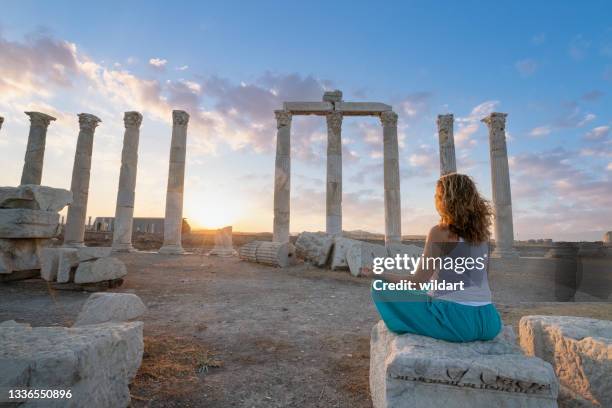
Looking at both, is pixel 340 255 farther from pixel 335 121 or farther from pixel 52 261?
pixel 335 121

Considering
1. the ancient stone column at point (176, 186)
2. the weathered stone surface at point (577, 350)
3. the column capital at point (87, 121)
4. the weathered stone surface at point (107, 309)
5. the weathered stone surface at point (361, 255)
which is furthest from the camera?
the column capital at point (87, 121)

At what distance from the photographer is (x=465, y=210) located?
8.28ft

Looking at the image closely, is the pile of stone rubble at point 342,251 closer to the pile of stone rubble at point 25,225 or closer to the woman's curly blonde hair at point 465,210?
the woman's curly blonde hair at point 465,210

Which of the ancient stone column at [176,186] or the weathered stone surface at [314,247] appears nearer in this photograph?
the weathered stone surface at [314,247]

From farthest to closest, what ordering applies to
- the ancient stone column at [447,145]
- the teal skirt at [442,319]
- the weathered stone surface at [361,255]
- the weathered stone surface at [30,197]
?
the ancient stone column at [447,145]
the weathered stone surface at [361,255]
the weathered stone surface at [30,197]
the teal skirt at [442,319]

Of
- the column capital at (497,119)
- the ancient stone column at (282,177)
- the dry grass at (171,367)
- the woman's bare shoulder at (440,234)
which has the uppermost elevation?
the column capital at (497,119)

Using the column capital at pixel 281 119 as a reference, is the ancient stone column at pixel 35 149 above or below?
below

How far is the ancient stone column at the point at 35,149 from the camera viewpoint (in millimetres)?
18062

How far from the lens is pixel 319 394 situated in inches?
115

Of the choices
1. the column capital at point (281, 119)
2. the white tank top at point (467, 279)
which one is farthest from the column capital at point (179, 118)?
the white tank top at point (467, 279)

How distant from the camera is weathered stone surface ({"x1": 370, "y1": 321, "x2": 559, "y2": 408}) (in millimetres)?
1828

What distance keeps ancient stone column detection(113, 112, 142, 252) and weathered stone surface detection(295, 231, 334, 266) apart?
10958 millimetres

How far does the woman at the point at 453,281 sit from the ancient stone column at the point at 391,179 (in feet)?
50.5

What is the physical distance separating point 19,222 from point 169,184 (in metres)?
10.7
